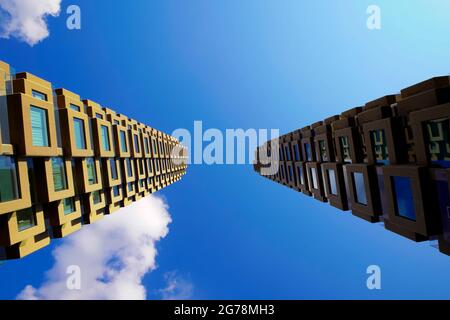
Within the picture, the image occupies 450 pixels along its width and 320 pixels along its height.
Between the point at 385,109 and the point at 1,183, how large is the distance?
17.5 meters

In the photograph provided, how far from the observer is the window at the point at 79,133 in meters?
18.7

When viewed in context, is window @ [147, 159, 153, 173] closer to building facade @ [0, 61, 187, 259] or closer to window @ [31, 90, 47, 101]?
building facade @ [0, 61, 187, 259]

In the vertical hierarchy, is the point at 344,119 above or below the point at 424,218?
above

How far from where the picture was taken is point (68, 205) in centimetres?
1772

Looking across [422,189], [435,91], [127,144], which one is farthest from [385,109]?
[127,144]

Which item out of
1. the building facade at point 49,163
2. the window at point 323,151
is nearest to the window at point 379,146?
the window at point 323,151

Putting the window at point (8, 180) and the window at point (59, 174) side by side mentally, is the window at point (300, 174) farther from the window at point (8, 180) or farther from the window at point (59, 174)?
the window at point (8, 180)

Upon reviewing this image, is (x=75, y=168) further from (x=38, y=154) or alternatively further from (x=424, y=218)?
(x=424, y=218)

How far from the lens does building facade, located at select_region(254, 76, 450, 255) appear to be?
41.5 feet

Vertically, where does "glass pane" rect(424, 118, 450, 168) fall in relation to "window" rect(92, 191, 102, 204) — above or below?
above

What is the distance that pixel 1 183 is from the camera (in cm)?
1245

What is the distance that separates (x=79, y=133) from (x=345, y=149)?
17.1m

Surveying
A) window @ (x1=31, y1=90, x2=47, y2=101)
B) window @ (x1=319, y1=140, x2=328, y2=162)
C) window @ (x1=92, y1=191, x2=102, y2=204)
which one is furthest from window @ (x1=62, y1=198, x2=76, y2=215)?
window @ (x1=319, y1=140, x2=328, y2=162)

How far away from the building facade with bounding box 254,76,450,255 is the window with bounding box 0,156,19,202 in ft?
54.7
